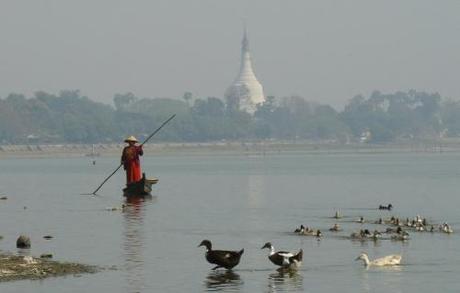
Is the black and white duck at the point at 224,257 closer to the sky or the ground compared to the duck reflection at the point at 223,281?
closer to the sky

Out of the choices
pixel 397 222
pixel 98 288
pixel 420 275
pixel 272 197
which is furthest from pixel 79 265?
pixel 272 197

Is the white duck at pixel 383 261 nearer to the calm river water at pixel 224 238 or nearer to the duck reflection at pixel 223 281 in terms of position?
the calm river water at pixel 224 238

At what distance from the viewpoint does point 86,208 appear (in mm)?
67625

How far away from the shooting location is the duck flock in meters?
36.4

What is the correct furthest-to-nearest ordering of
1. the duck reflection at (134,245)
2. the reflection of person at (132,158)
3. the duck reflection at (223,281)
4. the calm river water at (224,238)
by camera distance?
the reflection of person at (132,158)
the duck reflection at (134,245)
the calm river water at (224,238)
the duck reflection at (223,281)

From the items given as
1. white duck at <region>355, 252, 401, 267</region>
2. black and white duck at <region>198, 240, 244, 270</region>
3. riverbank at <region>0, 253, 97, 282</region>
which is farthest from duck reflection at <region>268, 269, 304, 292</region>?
riverbank at <region>0, 253, 97, 282</region>

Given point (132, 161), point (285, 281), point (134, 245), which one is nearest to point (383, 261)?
point (285, 281)

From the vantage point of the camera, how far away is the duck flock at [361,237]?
3641cm

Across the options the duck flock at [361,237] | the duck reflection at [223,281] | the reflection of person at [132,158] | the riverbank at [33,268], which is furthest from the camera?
the reflection of person at [132,158]

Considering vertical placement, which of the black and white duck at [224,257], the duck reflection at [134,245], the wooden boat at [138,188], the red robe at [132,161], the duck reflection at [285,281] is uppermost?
the red robe at [132,161]

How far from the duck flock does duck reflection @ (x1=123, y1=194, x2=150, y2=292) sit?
234 cm

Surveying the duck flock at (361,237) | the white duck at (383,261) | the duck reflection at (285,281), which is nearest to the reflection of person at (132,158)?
the duck flock at (361,237)

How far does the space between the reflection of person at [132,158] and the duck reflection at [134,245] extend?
237 centimetres

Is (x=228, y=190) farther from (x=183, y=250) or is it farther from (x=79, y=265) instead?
(x=79, y=265)
